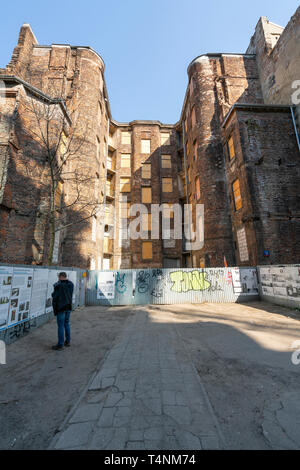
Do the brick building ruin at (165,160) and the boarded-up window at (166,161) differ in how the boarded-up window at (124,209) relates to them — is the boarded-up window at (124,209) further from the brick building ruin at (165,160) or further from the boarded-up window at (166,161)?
the boarded-up window at (166,161)

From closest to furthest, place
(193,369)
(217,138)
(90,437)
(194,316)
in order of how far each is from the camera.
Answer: (90,437) → (193,369) → (194,316) → (217,138)

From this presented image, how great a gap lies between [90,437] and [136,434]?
448mm

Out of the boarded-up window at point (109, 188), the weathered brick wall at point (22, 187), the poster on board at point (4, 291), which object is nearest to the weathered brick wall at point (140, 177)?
the boarded-up window at point (109, 188)

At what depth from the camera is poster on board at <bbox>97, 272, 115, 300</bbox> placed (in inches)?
427

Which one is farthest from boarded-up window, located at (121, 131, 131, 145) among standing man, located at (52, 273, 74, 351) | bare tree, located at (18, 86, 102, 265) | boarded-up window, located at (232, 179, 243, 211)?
standing man, located at (52, 273, 74, 351)

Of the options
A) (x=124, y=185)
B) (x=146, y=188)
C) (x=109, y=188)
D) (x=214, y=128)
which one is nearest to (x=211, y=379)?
(x=214, y=128)

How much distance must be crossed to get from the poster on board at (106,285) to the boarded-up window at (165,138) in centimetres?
1972

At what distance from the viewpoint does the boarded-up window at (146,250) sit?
20609 millimetres

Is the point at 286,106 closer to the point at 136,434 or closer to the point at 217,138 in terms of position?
the point at 217,138

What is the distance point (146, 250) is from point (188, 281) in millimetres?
10160

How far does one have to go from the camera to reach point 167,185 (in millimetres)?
23219

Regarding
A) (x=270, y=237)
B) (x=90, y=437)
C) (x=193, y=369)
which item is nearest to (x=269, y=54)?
(x=270, y=237)

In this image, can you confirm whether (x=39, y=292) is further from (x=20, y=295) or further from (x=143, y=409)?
(x=143, y=409)

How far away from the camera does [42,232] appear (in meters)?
11.5
